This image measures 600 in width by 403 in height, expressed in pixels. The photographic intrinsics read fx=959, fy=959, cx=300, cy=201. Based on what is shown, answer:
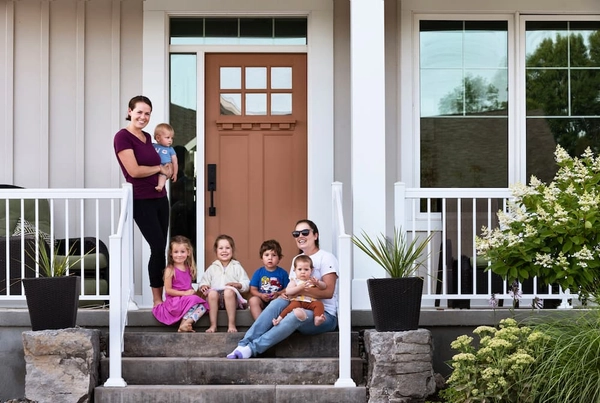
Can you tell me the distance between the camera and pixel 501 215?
230 inches

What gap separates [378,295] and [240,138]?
2.51 m

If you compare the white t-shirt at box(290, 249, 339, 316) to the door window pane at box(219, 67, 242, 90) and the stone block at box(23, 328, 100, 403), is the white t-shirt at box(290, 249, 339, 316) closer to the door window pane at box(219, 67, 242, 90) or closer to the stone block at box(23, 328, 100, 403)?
the stone block at box(23, 328, 100, 403)

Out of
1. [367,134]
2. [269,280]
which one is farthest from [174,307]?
[367,134]

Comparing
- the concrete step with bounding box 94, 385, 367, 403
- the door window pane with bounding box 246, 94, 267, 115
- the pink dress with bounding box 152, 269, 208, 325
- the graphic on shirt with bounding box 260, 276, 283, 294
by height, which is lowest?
the concrete step with bounding box 94, 385, 367, 403

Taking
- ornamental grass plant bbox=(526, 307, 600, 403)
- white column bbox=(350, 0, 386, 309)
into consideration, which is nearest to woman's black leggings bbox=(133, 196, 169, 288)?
white column bbox=(350, 0, 386, 309)

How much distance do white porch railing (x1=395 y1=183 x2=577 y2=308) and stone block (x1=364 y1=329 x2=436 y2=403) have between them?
2.41 ft

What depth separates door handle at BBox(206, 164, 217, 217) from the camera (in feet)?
26.0

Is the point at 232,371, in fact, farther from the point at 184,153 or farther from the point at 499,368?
the point at 184,153

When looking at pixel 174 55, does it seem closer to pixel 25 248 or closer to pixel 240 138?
pixel 240 138

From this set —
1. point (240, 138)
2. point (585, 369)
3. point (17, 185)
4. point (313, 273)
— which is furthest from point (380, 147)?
point (17, 185)

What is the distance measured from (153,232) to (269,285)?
89 centimetres

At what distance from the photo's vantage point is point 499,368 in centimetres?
535

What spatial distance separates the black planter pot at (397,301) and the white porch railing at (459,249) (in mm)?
628

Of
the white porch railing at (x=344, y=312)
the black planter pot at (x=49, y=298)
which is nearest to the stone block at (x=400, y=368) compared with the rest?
the white porch railing at (x=344, y=312)
